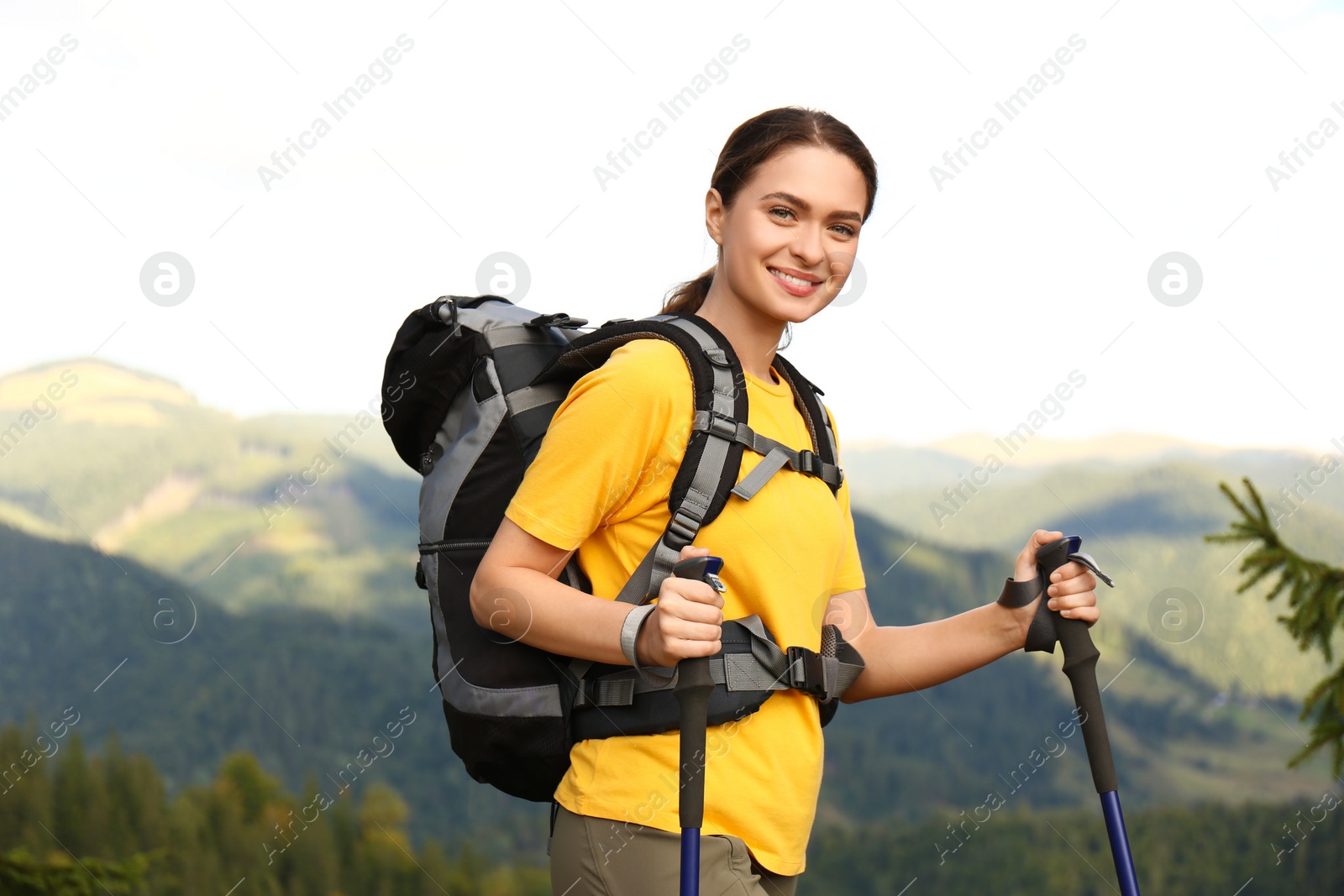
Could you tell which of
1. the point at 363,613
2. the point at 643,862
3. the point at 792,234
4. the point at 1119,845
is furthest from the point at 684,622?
the point at 363,613

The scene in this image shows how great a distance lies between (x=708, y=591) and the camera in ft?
Result: 6.48

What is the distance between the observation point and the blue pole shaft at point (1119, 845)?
2277 millimetres

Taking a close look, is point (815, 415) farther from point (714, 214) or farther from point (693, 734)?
point (693, 734)

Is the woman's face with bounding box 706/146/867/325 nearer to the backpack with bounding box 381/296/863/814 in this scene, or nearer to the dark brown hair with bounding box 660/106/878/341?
the dark brown hair with bounding box 660/106/878/341

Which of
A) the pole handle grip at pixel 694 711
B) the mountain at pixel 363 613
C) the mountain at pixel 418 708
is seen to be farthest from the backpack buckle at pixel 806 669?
the mountain at pixel 363 613

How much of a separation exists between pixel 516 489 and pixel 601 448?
384 millimetres

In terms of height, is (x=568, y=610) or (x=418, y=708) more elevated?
(x=568, y=610)

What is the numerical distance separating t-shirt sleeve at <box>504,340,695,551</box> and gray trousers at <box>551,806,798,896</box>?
1.79 feet

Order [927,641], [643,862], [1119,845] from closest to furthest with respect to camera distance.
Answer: [643,862] < [1119,845] < [927,641]

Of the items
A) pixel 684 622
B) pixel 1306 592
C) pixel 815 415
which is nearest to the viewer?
pixel 684 622

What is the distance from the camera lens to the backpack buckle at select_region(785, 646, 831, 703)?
7.36 feet

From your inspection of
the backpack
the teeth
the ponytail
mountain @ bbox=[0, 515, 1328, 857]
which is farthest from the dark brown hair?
mountain @ bbox=[0, 515, 1328, 857]

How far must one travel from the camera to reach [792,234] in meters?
2.47

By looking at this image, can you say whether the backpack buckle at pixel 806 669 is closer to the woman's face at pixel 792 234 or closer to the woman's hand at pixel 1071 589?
the woman's hand at pixel 1071 589
